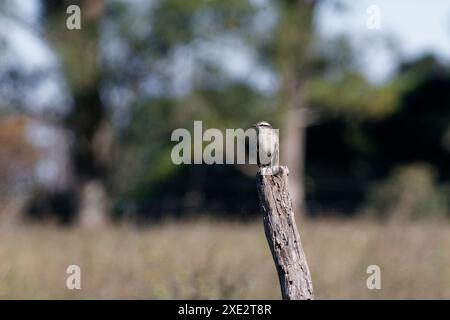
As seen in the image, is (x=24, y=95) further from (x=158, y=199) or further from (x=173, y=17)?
(x=158, y=199)

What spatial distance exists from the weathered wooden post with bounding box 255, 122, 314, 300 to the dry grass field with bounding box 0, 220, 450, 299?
2.79 metres

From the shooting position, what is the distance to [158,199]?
29.4 m

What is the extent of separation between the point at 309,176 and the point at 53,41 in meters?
14.2

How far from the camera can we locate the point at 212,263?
982 cm

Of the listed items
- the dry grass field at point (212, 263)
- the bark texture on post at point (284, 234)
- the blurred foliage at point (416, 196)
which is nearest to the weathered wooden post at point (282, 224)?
the bark texture on post at point (284, 234)

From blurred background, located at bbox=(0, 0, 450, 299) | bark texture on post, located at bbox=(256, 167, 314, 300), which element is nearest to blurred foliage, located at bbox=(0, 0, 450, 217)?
blurred background, located at bbox=(0, 0, 450, 299)

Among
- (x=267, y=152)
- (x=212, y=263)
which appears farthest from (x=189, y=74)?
(x=267, y=152)

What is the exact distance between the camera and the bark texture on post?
18.4 ft

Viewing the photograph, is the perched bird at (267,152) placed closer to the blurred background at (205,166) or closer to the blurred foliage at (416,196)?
the blurred background at (205,166)

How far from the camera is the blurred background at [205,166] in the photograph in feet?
36.4

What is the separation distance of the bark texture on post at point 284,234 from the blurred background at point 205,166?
111 inches

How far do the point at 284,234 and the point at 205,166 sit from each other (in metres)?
24.2

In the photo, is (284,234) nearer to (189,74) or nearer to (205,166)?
(189,74)
